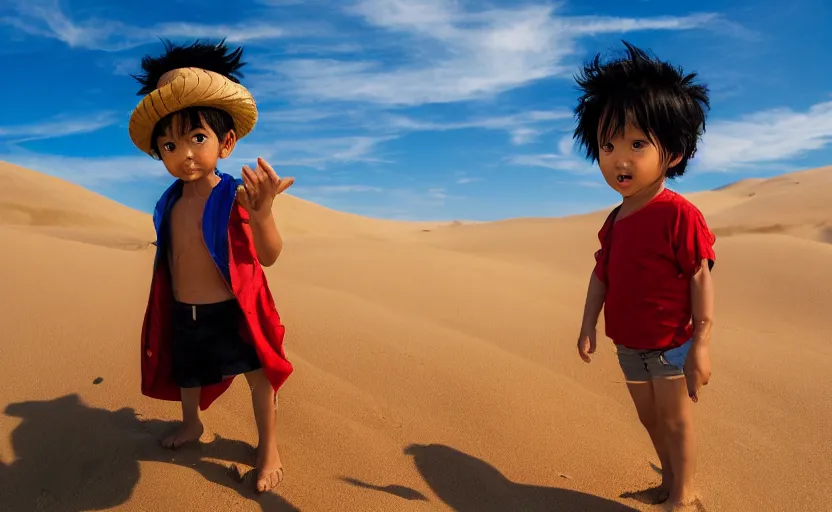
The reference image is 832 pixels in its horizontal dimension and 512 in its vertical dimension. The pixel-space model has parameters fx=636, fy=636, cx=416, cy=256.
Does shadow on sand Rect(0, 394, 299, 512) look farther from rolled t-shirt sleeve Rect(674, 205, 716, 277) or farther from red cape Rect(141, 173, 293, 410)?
rolled t-shirt sleeve Rect(674, 205, 716, 277)

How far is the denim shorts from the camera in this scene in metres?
2.28

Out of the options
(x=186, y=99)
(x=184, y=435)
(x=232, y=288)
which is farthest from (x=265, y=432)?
(x=186, y=99)

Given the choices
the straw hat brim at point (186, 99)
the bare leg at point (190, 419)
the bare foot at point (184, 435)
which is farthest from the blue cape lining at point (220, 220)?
the bare foot at point (184, 435)

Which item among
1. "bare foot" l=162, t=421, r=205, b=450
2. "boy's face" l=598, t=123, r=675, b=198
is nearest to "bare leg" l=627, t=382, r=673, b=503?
"boy's face" l=598, t=123, r=675, b=198

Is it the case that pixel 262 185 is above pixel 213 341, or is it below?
above

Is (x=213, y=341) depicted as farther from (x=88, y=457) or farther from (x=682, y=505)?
(x=682, y=505)

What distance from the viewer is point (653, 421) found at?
245 cm

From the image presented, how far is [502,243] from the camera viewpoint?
1129 cm

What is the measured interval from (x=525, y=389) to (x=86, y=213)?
1699cm

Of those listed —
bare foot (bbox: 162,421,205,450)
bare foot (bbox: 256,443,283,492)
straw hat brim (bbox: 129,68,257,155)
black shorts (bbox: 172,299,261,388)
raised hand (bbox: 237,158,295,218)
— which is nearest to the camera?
raised hand (bbox: 237,158,295,218)

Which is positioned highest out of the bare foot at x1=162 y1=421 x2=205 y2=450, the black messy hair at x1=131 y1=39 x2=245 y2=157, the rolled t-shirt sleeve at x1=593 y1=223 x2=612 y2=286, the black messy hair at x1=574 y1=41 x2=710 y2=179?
the black messy hair at x1=131 y1=39 x2=245 y2=157

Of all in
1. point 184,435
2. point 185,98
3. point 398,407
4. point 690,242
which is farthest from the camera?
point 398,407

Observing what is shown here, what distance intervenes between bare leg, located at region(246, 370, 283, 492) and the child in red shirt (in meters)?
1.37

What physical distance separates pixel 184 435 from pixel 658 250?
202cm
